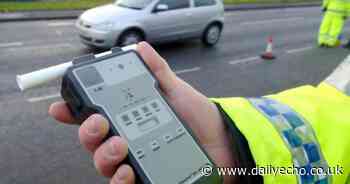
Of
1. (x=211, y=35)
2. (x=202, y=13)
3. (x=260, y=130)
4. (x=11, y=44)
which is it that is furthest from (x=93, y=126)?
(x=211, y=35)

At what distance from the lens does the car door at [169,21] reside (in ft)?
31.8

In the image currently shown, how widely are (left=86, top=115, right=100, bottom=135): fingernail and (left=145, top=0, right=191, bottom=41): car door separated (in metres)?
8.39

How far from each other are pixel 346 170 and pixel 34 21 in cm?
1230

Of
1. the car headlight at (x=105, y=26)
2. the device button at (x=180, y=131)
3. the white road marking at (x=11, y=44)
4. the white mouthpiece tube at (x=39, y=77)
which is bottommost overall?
the white road marking at (x=11, y=44)

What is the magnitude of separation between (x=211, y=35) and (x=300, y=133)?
9878mm

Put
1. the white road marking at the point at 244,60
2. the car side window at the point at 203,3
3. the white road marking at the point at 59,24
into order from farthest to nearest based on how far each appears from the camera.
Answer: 1. the white road marking at the point at 59,24
2. the car side window at the point at 203,3
3. the white road marking at the point at 244,60

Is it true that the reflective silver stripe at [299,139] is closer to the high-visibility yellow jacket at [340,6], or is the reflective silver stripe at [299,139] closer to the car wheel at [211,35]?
the car wheel at [211,35]

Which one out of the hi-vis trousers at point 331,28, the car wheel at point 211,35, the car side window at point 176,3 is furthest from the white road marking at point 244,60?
the hi-vis trousers at point 331,28

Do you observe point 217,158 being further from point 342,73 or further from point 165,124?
point 342,73

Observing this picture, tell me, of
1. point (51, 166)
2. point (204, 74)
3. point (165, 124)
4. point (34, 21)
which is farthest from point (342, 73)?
point (34, 21)

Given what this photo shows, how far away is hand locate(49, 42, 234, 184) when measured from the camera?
130cm

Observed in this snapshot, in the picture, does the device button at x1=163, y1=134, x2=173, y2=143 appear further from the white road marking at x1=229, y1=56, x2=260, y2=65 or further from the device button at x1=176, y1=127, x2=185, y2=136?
the white road marking at x1=229, y1=56, x2=260, y2=65

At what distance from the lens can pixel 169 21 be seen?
32.7 ft

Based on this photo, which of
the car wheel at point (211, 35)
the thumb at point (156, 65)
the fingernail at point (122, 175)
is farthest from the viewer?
the car wheel at point (211, 35)
